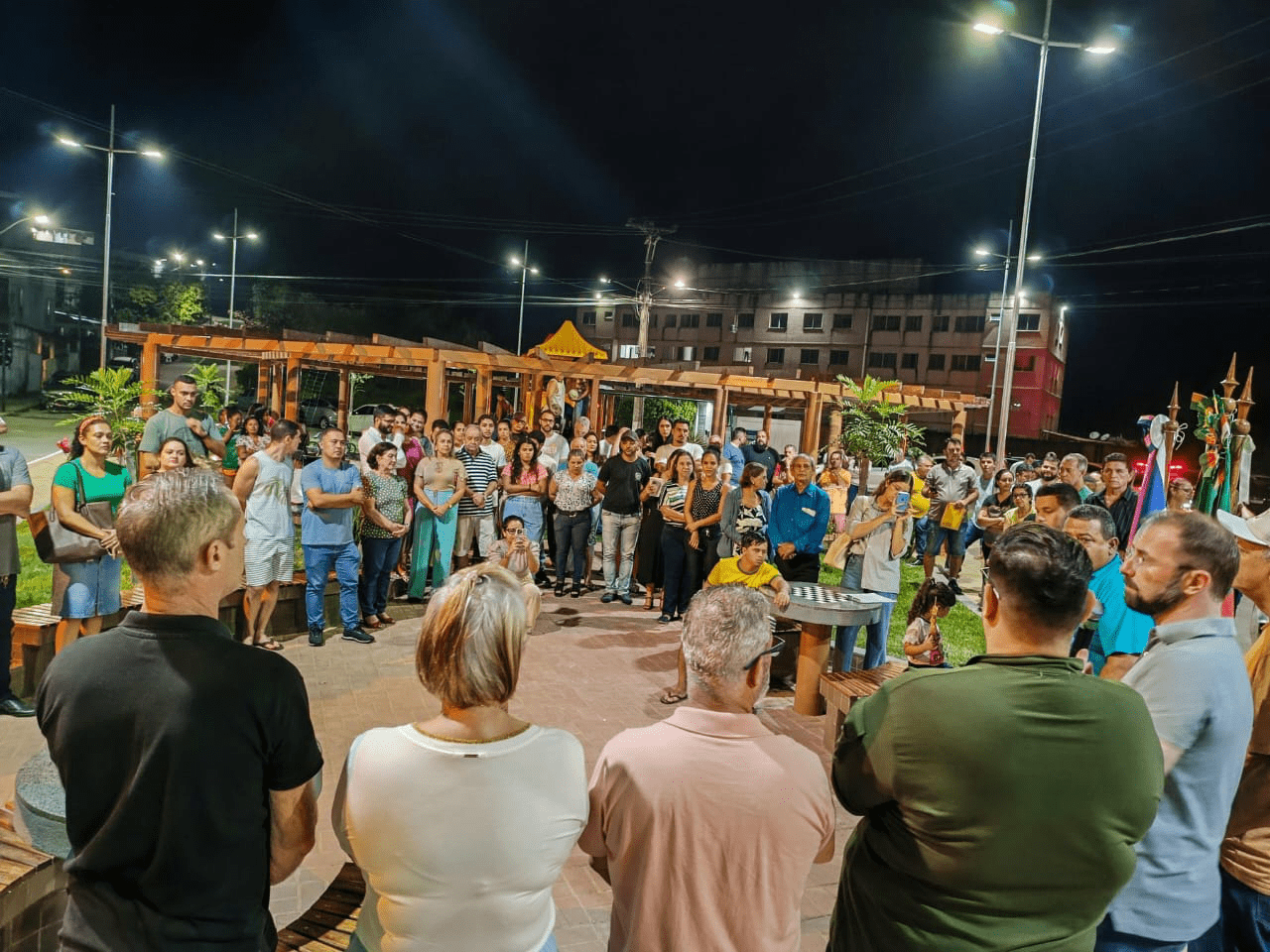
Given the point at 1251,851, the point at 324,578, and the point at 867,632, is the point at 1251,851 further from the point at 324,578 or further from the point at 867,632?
the point at 324,578

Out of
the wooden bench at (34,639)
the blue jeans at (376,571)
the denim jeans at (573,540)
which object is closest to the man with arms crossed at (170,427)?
the wooden bench at (34,639)

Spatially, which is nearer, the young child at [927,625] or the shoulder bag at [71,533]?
the young child at [927,625]

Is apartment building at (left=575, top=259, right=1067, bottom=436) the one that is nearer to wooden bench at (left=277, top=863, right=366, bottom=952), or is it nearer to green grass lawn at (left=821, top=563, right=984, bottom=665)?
green grass lawn at (left=821, top=563, right=984, bottom=665)

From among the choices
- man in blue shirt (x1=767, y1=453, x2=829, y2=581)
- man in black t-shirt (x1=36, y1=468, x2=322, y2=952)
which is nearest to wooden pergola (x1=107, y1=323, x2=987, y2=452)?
man in blue shirt (x1=767, y1=453, x2=829, y2=581)

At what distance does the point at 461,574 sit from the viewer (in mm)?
1947

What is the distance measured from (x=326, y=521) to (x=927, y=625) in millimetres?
4731

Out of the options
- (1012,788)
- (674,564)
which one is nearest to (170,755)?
(1012,788)

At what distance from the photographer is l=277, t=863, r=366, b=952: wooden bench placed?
7.55 ft

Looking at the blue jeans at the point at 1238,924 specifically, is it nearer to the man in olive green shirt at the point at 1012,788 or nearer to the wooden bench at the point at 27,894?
the man in olive green shirt at the point at 1012,788

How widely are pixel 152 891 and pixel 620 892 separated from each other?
1.03m

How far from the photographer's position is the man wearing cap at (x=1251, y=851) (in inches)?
93.7

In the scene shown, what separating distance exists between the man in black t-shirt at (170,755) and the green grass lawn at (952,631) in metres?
6.01

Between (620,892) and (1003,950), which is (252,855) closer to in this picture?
(620,892)

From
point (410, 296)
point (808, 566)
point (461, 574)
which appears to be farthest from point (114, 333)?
point (410, 296)
